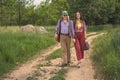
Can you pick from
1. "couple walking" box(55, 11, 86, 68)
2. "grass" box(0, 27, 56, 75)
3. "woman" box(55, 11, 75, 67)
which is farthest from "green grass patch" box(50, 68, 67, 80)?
"grass" box(0, 27, 56, 75)

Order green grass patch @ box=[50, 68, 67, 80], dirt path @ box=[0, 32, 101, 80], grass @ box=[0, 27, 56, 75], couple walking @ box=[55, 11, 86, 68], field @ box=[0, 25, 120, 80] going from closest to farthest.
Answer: field @ box=[0, 25, 120, 80]
green grass patch @ box=[50, 68, 67, 80]
dirt path @ box=[0, 32, 101, 80]
couple walking @ box=[55, 11, 86, 68]
grass @ box=[0, 27, 56, 75]

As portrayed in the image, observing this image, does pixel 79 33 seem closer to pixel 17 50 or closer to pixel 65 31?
pixel 65 31

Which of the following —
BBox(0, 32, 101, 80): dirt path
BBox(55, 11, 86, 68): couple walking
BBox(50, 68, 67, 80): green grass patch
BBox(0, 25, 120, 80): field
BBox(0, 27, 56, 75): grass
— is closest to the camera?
BBox(0, 25, 120, 80): field

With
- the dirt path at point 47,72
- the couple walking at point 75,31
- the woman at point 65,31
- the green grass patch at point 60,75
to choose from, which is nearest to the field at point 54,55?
the dirt path at point 47,72

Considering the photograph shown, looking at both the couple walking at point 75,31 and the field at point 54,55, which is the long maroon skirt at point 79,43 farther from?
the field at point 54,55

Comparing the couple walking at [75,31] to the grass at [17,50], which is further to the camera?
the grass at [17,50]

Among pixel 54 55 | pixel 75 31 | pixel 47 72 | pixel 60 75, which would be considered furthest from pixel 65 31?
pixel 54 55

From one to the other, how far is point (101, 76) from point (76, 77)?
2.74 feet

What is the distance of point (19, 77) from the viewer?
1075 cm

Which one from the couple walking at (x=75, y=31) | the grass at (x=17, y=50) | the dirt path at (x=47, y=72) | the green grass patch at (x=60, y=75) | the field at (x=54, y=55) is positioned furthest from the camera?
the grass at (x=17, y=50)

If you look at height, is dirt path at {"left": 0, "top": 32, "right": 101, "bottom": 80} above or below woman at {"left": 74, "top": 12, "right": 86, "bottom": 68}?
below

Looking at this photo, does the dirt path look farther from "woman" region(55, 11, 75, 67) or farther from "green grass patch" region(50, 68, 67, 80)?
"woman" region(55, 11, 75, 67)

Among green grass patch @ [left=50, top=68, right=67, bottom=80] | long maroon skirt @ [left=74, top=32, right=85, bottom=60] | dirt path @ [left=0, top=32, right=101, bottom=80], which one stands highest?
long maroon skirt @ [left=74, top=32, right=85, bottom=60]

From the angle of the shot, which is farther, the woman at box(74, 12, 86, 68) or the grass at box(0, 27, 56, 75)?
the grass at box(0, 27, 56, 75)
